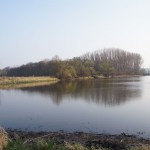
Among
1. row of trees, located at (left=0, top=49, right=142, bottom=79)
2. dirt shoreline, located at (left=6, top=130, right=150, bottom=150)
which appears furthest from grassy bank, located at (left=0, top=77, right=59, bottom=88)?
dirt shoreline, located at (left=6, top=130, right=150, bottom=150)

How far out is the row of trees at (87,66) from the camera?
88994 millimetres

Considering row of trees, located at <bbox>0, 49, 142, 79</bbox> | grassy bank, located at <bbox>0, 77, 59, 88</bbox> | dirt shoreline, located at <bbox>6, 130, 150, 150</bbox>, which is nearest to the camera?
dirt shoreline, located at <bbox>6, 130, 150, 150</bbox>

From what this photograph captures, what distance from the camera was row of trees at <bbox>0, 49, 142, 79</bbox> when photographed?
292ft

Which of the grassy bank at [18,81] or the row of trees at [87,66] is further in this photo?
the row of trees at [87,66]

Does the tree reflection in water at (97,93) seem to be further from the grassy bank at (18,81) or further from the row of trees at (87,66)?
the row of trees at (87,66)

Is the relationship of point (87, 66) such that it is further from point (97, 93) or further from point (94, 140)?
point (94, 140)

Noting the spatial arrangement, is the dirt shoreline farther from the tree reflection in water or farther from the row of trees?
the row of trees

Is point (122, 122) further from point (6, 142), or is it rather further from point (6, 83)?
point (6, 83)

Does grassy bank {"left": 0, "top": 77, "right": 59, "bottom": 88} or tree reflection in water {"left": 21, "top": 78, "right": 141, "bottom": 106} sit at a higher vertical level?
grassy bank {"left": 0, "top": 77, "right": 59, "bottom": 88}

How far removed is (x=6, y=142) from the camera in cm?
831

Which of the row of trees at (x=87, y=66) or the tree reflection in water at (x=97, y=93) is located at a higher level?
the row of trees at (x=87, y=66)

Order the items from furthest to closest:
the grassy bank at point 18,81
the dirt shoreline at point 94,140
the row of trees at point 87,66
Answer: the row of trees at point 87,66
the grassy bank at point 18,81
the dirt shoreline at point 94,140

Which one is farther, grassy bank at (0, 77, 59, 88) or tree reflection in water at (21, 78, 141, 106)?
grassy bank at (0, 77, 59, 88)

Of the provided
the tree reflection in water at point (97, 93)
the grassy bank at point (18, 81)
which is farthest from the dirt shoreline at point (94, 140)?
the grassy bank at point (18, 81)
